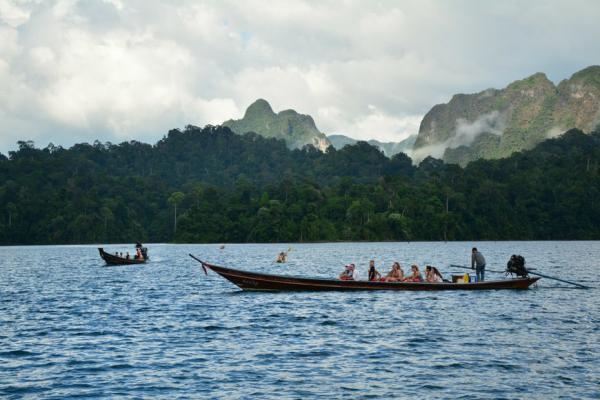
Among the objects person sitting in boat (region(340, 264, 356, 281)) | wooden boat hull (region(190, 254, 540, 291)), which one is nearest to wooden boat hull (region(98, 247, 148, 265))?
wooden boat hull (region(190, 254, 540, 291))

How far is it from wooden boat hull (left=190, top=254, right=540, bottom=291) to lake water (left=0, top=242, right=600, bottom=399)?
0.72 meters

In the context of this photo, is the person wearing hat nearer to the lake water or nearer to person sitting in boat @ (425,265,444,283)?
the lake water

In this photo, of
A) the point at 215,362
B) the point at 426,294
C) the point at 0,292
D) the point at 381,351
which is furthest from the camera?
the point at 0,292

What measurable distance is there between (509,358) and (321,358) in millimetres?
6813

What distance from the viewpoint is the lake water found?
2102 centimetres

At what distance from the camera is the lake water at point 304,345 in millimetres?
21016

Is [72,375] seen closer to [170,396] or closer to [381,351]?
[170,396]

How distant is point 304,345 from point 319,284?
684 inches

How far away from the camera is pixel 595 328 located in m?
31.7

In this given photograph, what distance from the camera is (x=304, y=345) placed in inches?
1096

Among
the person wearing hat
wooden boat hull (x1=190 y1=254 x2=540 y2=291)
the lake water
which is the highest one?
the person wearing hat

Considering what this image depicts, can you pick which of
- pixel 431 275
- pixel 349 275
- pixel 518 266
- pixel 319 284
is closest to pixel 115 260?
pixel 319 284

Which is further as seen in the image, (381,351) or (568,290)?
(568,290)

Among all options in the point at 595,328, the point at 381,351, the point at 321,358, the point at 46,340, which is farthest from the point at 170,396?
the point at 595,328
